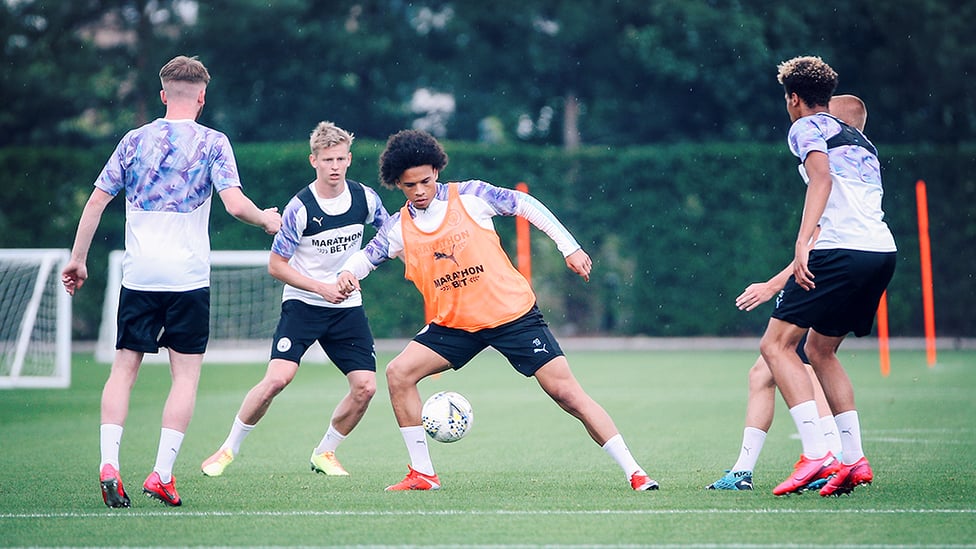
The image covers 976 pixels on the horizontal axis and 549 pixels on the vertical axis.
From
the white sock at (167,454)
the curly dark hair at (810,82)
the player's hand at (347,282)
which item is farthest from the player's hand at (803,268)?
the white sock at (167,454)

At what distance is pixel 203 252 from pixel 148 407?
6.45 meters

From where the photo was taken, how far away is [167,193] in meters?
6.30

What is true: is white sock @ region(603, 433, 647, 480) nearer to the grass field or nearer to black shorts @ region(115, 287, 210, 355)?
the grass field

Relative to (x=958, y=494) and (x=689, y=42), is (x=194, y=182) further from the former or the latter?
(x=689, y=42)

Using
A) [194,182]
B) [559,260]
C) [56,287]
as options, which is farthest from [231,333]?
[194,182]

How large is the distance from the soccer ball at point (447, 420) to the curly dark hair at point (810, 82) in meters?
2.53

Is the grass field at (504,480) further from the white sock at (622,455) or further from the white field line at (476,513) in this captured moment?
the white sock at (622,455)

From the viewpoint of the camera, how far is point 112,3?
28.9 metres

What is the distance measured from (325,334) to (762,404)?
273 cm

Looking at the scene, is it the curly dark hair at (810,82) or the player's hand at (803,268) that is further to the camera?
the curly dark hair at (810,82)

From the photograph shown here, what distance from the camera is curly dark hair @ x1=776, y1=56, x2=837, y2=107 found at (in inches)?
253

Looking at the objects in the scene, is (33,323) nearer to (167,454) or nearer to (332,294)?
(332,294)

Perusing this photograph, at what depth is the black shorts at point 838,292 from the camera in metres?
Result: 6.29

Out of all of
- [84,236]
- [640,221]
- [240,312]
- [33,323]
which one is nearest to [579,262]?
[84,236]
